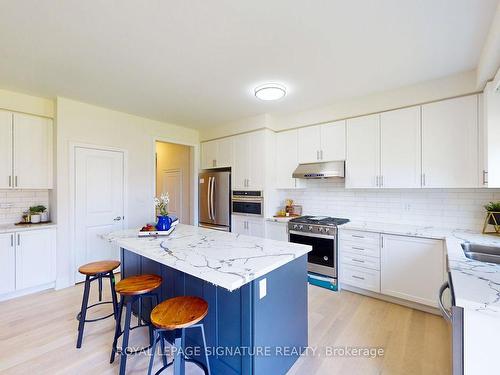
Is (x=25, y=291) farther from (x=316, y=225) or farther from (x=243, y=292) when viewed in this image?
(x=316, y=225)

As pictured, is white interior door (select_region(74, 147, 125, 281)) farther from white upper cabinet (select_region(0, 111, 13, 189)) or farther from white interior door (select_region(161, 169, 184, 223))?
white interior door (select_region(161, 169, 184, 223))

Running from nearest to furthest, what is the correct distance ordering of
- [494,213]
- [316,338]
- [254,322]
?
[254,322] < [316,338] < [494,213]

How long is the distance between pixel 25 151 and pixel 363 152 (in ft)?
14.8

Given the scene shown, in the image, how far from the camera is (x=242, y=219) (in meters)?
4.28

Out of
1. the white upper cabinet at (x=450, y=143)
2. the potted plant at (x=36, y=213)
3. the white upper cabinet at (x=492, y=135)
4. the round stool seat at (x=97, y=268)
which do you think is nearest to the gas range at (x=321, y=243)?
the white upper cabinet at (x=450, y=143)

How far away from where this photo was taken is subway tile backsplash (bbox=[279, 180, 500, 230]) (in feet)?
9.31

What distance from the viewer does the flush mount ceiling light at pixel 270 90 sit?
2.82 m

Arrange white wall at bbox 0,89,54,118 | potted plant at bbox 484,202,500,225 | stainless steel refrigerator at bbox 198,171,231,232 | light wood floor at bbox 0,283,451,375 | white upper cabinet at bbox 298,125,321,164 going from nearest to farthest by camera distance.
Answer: light wood floor at bbox 0,283,451,375, potted plant at bbox 484,202,500,225, white wall at bbox 0,89,54,118, white upper cabinet at bbox 298,125,321,164, stainless steel refrigerator at bbox 198,171,231,232

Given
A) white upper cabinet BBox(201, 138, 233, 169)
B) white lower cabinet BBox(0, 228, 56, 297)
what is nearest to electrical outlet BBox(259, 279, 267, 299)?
white upper cabinet BBox(201, 138, 233, 169)

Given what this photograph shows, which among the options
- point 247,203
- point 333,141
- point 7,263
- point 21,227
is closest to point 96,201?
point 21,227

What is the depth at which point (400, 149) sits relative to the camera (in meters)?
3.00

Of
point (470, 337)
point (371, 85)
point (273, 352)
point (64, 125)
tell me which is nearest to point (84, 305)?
point (273, 352)

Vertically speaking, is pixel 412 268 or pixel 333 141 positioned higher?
pixel 333 141

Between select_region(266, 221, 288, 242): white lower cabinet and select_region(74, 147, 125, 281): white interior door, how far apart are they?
7.72 ft
